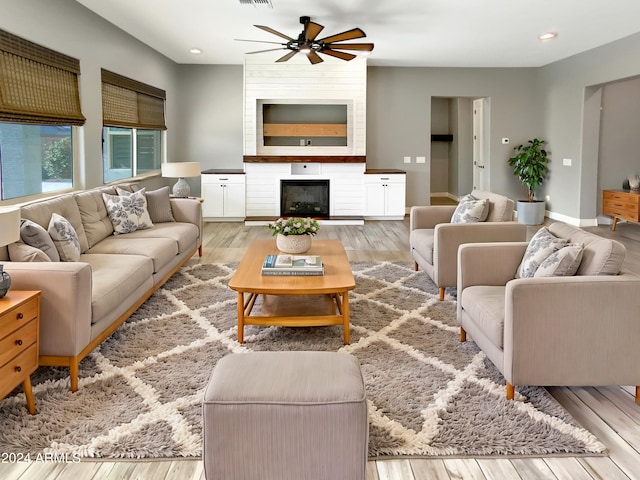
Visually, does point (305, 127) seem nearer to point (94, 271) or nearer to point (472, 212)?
point (472, 212)

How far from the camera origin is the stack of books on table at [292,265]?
3.68 m

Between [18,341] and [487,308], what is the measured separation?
228 centimetres

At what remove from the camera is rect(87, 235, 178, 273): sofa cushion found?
4.22 meters

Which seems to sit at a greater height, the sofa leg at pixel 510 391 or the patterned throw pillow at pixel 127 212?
the patterned throw pillow at pixel 127 212

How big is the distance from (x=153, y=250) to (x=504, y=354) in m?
2.76

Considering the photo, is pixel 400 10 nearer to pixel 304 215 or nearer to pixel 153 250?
pixel 153 250

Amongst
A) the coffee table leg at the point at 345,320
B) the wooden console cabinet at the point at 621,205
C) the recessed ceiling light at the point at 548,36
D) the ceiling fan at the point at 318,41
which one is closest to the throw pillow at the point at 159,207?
the ceiling fan at the point at 318,41

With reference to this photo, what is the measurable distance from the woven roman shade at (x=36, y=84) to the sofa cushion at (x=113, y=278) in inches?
52.4

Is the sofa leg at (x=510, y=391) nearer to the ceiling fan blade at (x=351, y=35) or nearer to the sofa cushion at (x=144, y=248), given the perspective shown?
the sofa cushion at (x=144, y=248)

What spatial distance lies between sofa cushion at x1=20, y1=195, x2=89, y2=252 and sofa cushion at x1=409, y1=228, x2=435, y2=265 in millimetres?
2744

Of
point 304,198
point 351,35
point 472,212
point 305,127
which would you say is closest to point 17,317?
point 472,212

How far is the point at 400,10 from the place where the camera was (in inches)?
218

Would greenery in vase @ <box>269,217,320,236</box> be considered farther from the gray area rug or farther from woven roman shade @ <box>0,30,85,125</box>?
woven roman shade @ <box>0,30,85,125</box>

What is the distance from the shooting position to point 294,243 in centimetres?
422
